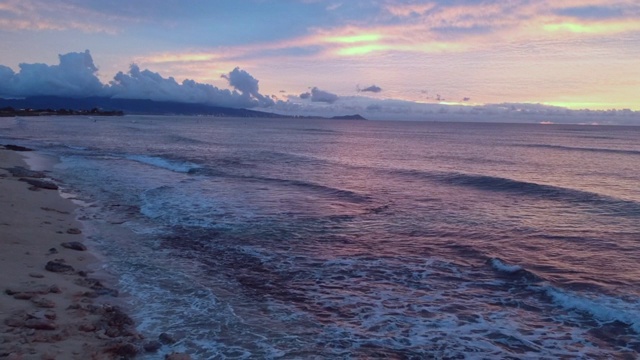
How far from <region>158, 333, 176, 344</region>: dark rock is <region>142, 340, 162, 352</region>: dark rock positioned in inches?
4.4

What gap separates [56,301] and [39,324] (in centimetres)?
128

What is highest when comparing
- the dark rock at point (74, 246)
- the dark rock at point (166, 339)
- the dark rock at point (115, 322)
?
the dark rock at point (74, 246)

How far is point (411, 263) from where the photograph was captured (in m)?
13.9

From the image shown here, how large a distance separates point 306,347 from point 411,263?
20.1ft

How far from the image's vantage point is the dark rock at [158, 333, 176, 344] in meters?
8.32

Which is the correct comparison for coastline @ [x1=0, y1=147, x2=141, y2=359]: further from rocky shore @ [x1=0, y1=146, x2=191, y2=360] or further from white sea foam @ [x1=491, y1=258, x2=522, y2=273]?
white sea foam @ [x1=491, y1=258, x2=522, y2=273]

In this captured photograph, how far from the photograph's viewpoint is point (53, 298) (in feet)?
31.0

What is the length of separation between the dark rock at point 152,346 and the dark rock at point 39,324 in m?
1.54

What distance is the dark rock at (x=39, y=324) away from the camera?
26.3ft

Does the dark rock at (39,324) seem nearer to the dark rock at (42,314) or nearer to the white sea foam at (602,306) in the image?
the dark rock at (42,314)

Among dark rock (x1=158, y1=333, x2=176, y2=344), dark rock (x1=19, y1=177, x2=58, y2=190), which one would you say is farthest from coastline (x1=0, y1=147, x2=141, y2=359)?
dark rock (x1=19, y1=177, x2=58, y2=190)

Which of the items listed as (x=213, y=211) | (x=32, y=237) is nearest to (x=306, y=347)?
(x=32, y=237)

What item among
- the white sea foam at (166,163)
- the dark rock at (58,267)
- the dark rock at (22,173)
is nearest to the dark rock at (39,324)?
the dark rock at (58,267)

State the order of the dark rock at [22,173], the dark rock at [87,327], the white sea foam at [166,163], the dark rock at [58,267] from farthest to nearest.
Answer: the white sea foam at [166,163], the dark rock at [22,173], the dark rock at [58,267], the dark rock at [87,327]
